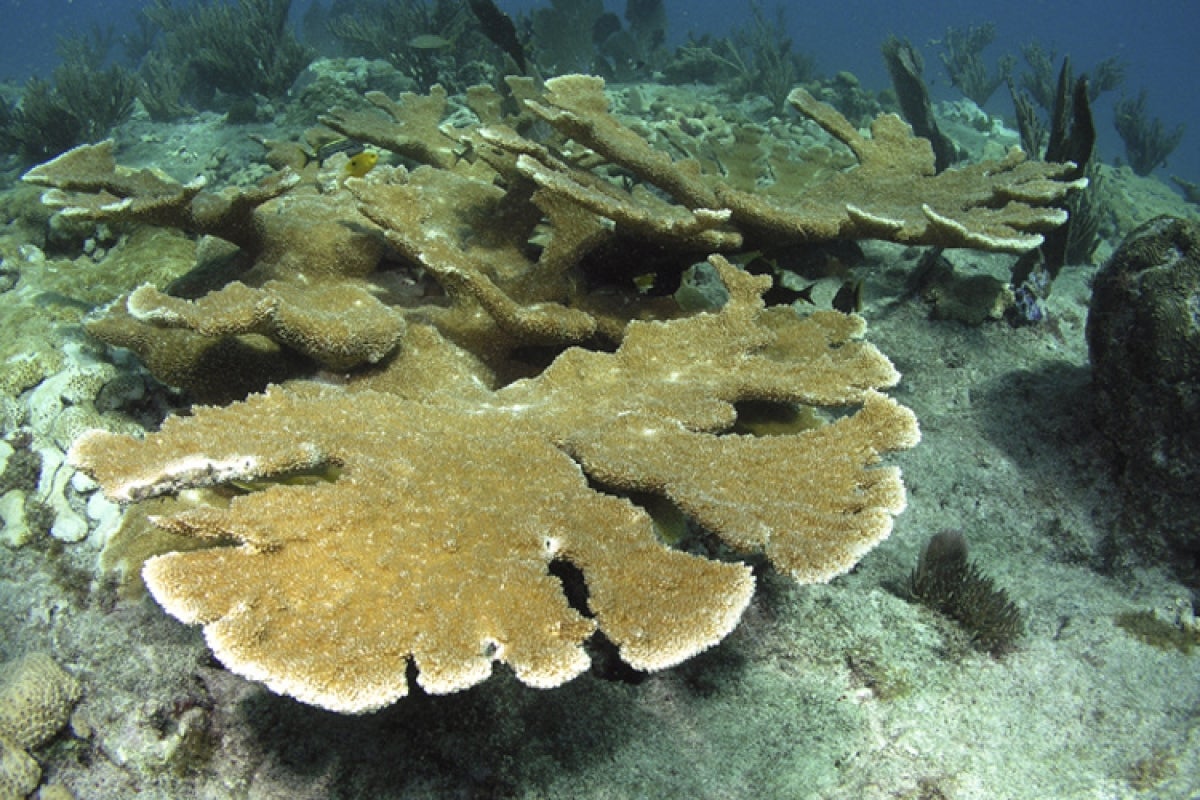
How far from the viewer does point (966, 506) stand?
3725 millimetres

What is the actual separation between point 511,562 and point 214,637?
74cm

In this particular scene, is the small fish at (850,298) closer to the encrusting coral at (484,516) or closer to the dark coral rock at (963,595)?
the encrusting coral at (484,516)

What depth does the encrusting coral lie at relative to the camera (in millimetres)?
1670

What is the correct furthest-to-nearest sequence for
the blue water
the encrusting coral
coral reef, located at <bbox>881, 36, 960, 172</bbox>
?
the blue water < coral reef, located at <bbox>881, 36, 960, 172</bbox> < the encrusting coral

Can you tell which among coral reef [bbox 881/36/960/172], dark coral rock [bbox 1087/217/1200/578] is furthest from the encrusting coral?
coral reef [bbox 881/36/960/172]

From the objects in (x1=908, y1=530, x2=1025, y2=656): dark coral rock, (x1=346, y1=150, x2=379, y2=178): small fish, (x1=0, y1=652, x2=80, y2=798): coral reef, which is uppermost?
(x1=346, y1=150, x2=379, y2=178): small fish

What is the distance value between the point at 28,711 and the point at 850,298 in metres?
4.41

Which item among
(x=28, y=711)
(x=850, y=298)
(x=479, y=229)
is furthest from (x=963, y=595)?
(x=28, y=711)

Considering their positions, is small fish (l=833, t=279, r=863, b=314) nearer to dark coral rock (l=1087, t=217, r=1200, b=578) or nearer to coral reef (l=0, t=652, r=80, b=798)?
dark coral rock (l=1087, t=217, r=1200, b=578)

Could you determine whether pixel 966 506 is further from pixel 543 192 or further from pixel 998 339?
pixel 543 192

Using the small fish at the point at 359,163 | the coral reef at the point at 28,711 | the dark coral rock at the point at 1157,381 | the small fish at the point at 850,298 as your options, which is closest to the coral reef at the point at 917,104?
the dark coral rock at the point at 1157,381

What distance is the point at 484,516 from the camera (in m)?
2.04

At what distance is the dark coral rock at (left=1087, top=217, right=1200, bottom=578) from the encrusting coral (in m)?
1.90

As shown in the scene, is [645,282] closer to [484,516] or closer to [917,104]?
[484,516]
